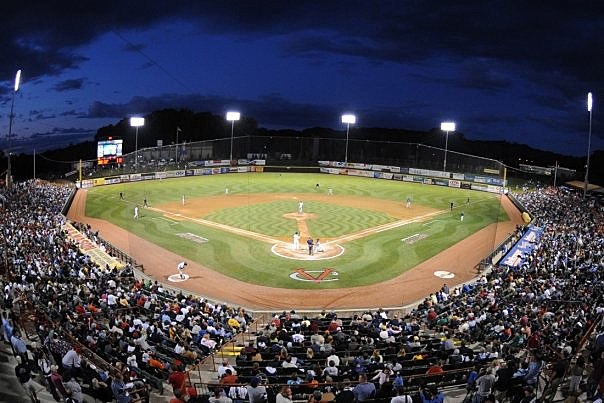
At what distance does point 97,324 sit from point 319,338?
7.14m

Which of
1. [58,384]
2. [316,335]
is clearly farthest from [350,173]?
[58,384]

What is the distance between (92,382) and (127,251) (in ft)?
85.7

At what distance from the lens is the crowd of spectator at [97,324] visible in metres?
12.2

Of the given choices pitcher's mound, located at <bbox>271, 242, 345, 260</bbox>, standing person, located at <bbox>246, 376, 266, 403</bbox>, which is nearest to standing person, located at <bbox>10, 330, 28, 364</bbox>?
standing person, located at <bbox>246, 376, 266, 403</bbox>

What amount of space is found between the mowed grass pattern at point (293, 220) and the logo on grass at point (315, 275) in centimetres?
901

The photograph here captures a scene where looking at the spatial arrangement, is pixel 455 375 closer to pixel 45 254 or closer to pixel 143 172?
pixel 45 254

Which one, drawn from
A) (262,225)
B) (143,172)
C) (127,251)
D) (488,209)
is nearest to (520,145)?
(488,209)

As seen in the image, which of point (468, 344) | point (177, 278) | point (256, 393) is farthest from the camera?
point (177, 278)

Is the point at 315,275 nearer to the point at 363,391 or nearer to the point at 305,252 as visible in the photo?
the point at 305,252

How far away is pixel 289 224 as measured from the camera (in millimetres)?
46219

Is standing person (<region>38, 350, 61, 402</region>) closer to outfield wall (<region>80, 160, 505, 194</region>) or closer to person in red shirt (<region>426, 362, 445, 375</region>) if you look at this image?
person in red shirt (<region>426, 362, 445, 375</region>)

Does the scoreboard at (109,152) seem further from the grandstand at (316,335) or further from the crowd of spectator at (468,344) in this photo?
the crowd of spectator at (468,344)

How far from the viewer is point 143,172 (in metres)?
75.5

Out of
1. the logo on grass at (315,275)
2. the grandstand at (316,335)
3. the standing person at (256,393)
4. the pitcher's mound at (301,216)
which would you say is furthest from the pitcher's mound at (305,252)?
the standing person at (256,393)
